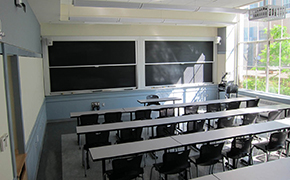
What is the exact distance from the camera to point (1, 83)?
2.68 m

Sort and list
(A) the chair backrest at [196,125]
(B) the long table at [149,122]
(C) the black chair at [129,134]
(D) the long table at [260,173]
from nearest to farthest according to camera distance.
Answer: (D) the long table at [260,173] < (B) the long table at [149,122] < (C) the black chair at [129,134] < (A) the chair backrest at [196,125]

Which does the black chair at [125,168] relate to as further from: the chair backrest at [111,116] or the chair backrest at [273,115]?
the chair backrest at [273,115]

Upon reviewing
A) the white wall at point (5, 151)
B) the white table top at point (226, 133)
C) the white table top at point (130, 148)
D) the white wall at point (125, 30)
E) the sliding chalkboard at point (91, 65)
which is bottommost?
the white table top at point (130, 148)

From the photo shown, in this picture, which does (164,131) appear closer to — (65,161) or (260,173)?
(65,161)

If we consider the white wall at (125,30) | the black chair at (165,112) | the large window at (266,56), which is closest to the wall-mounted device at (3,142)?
the black chair at (165,112)

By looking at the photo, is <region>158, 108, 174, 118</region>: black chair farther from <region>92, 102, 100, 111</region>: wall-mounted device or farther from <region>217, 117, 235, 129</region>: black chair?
<region>92, 102, 100, 111</region>: wall-mounted device

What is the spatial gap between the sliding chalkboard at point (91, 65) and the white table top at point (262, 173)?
22.7 feet

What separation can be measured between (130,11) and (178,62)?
3.08 metres

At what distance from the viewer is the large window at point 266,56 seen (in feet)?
26.8

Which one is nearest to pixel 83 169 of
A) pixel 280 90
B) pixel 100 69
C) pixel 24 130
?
pixel 24 130

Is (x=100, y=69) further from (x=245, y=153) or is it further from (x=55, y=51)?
(x=245, y=153)

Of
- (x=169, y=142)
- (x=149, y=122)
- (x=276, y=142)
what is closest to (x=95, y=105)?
(x=149, y=122)

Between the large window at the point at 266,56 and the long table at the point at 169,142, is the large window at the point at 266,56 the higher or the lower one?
the higher one

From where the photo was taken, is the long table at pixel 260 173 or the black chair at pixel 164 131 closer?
the long table at pixel 260 173
